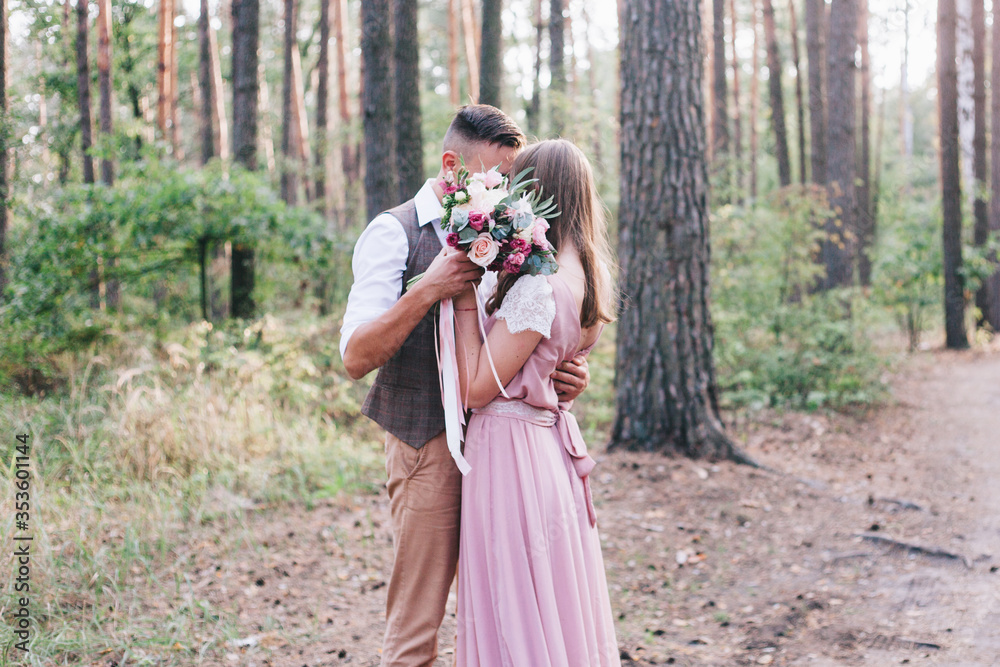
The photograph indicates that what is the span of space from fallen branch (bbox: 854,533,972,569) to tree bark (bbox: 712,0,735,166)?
12114 mm

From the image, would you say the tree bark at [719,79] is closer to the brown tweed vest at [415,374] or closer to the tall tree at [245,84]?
the tall tree at [245,84]

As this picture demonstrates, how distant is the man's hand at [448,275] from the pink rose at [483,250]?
0.07 metres

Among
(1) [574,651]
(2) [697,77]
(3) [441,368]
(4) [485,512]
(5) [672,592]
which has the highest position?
(2) [697,77]

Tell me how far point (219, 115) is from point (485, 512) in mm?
17690

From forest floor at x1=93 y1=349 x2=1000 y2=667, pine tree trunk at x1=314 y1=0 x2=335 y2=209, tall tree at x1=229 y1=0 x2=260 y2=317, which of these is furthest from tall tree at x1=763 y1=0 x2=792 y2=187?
tall tree at x1=229 y1=0 x2=260 y2=317

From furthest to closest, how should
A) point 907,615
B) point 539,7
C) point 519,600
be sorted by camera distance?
point 539,7 < point 907,615 < point 519,600

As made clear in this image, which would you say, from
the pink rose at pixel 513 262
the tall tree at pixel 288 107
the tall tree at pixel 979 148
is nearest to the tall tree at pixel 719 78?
the tall tree at pixel 979 148

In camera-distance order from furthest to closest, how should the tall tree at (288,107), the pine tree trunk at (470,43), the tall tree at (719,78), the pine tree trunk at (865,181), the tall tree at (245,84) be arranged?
the pine tree trunk at (470,43)
the pine tree trunk at (865,181)
the tall tree at (719,78)
the tall tree at (288,107)
the tall tree at (245,84)

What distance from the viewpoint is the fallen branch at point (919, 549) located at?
445 centimetres

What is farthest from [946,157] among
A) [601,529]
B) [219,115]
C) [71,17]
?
[71,17]

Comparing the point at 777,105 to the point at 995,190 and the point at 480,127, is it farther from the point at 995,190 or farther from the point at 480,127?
the point at 480,127

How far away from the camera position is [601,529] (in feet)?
16.2

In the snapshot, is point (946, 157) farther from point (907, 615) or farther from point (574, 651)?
point (574, 651)

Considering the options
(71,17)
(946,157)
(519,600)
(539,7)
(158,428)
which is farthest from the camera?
(539,7)
